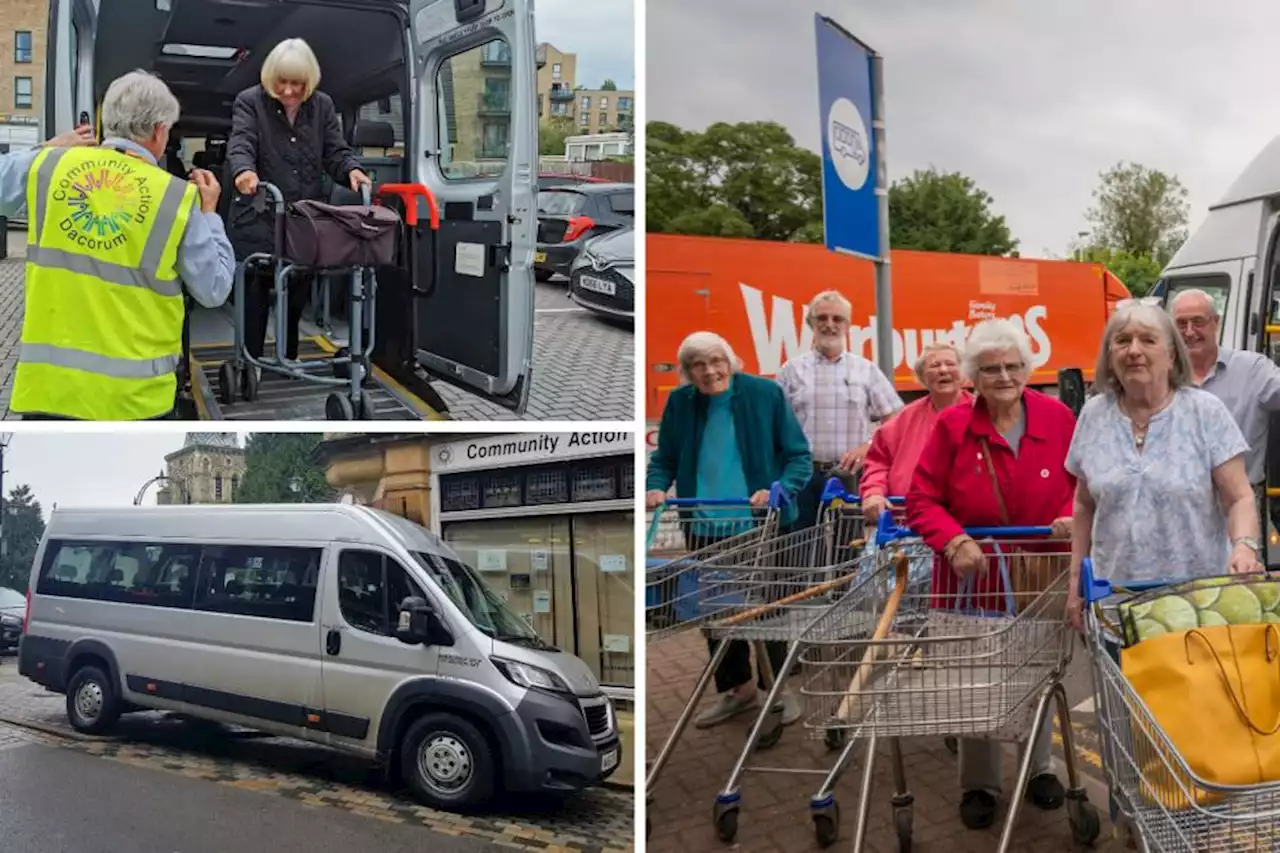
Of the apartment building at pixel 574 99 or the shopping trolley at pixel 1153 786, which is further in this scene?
the apartment building at pixel 574 99

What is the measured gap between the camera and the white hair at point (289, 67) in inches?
113

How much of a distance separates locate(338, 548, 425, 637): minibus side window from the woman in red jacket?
1.46 metres

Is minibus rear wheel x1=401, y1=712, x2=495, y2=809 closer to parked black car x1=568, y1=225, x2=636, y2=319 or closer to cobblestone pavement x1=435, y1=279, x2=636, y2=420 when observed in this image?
cobblestone pavement x1=435, y1=279, x2=636, y2=420

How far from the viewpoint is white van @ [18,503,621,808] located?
285 cm

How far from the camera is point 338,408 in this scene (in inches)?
111

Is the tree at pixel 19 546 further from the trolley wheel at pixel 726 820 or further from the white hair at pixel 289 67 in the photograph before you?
the trolley wheel at pixel 726 820

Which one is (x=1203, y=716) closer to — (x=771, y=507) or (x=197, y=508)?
(x=771, y=507)

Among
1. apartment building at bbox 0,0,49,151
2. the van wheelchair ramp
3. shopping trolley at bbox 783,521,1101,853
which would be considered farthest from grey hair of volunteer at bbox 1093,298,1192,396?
apartment building at bbox 0,0,49,151

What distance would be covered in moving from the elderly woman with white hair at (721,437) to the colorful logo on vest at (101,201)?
1901mm

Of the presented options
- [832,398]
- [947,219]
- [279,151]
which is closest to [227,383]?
[279,151]

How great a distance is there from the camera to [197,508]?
9.48 feet

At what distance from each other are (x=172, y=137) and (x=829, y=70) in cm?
276

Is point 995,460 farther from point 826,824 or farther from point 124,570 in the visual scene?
point 124,570

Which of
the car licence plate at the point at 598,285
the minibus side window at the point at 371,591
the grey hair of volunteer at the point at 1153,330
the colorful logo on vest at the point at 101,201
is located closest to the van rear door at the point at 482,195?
the car licence plate at the point at 598,285
